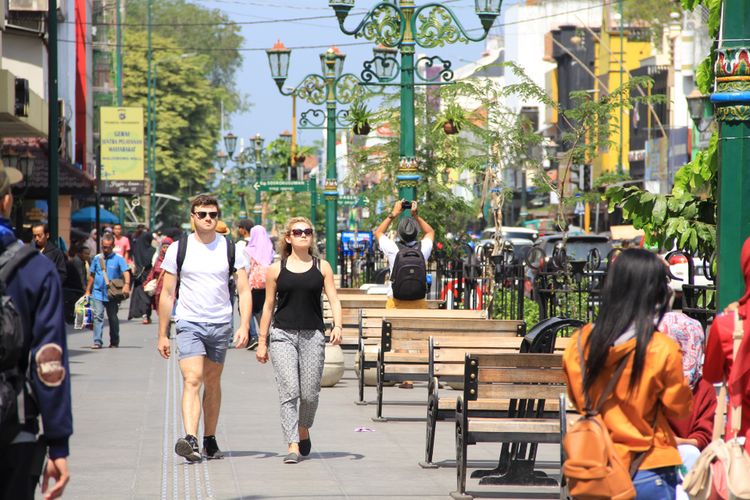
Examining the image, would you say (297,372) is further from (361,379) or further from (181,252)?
(361,379)

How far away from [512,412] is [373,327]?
5.58 metres

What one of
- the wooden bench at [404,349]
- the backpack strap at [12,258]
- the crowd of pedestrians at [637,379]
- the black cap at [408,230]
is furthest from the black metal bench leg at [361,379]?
the backpack strap at [12,258]

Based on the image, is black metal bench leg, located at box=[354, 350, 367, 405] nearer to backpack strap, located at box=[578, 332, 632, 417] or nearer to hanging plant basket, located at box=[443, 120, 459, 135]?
hanging plant basket, located at box=[443, 120, 459, 135]

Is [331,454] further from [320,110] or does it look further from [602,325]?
[320,110]

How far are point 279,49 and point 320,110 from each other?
1791 mm

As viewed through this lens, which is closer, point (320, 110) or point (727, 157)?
point (727, 157)

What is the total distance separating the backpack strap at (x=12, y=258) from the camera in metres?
4.91

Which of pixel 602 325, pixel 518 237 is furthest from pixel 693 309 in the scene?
pixel 518 237

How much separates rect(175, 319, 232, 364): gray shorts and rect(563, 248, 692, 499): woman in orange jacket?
17.7 ft

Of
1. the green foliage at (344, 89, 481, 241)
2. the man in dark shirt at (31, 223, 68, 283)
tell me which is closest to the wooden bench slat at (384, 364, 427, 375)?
the man in dark shirt at (31, 223, 68, 283)

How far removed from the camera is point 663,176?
2581 inches

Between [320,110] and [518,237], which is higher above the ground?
[320,110]

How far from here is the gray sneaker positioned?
10.0 m

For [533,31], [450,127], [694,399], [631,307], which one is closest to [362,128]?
[450,127]
